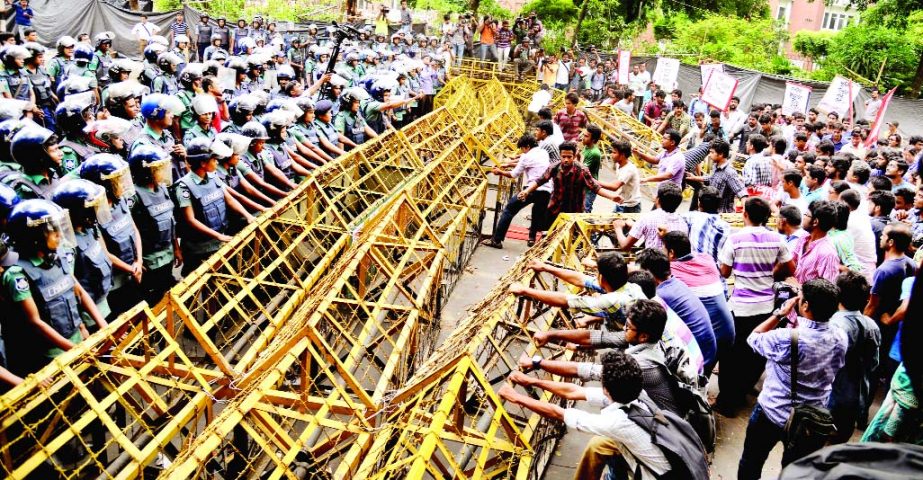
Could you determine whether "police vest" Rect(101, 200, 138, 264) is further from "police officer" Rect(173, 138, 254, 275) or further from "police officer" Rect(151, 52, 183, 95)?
"police officer" Rect(151, 52, 183, 95)

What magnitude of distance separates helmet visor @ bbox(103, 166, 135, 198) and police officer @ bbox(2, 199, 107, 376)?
2.43 ft

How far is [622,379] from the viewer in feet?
9.80

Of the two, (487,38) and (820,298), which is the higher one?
(487,38)

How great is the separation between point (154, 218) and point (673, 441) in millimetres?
4278

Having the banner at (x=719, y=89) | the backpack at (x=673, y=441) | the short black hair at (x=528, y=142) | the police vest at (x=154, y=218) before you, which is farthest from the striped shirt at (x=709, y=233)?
the banner at (x=719, y=89)

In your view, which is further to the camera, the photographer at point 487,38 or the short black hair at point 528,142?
the photographer at point 487,38

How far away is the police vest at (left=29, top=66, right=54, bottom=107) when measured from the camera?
941cm

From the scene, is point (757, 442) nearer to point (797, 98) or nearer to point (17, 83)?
A: point (17, 83)

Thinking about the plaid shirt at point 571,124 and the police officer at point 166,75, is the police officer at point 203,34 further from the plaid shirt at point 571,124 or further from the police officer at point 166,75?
the plaid shirt at point 571,124

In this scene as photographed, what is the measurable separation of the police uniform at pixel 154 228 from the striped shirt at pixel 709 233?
4440mm

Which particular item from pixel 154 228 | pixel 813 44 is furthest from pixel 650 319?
pixel 813 44

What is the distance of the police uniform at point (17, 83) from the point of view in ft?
28.5

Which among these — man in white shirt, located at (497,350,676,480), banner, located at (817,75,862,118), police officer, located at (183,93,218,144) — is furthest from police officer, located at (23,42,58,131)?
banner, located at (817,75,862,118)

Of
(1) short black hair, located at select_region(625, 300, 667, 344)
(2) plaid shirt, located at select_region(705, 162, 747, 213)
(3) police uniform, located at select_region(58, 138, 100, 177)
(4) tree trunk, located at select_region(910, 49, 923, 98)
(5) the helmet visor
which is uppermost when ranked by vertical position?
(5) the helmet visor
